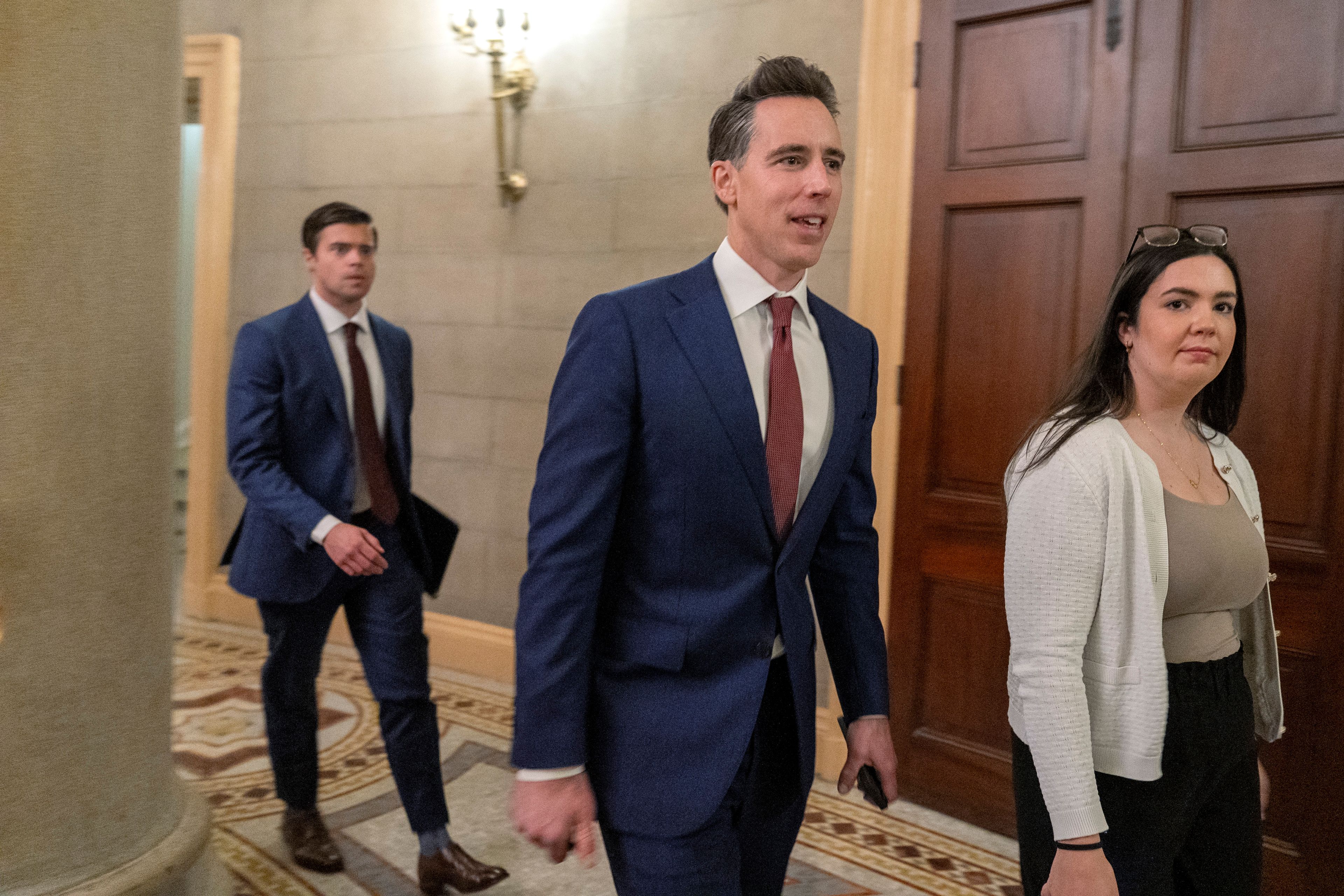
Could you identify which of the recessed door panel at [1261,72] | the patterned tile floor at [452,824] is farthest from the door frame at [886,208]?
the recessed door panel at [1261,72]

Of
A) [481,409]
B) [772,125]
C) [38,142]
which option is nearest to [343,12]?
[481,409]

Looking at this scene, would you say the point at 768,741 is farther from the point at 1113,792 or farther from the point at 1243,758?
the point at 1243,758

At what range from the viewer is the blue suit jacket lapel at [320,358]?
2.61 m

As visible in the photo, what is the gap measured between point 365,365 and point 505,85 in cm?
182

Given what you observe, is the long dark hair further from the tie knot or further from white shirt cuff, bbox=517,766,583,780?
white shirt cuff, bbox=517,766,583,780

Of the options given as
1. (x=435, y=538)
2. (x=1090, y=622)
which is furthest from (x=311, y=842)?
(x=1090, y=622)

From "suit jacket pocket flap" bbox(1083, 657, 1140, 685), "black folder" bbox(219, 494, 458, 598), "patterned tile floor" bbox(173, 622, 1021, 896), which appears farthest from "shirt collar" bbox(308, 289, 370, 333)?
"suit jacket pocket flap" bbox(1083, 657, 1140, 685)

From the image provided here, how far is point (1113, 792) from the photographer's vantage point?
1.44 meters

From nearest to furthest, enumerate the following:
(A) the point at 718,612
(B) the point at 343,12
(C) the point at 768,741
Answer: (A) the point at 718,612 < (C) the point at 768,741 < (B) the point at 343,12

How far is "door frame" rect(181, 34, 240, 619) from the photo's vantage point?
195 inches

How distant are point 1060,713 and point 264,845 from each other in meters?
2.29

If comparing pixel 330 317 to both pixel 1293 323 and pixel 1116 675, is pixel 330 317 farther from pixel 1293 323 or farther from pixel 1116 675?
pixel 1293 323

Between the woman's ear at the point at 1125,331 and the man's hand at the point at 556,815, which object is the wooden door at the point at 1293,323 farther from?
the man's hand at the point at 556,815

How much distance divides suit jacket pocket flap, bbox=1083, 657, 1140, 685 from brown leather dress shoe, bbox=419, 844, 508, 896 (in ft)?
5.63
